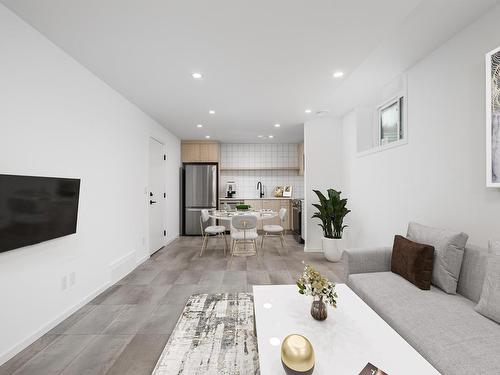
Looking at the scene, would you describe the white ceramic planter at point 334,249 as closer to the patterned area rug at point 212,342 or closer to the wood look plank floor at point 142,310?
the wood look plank floor at point 142,310

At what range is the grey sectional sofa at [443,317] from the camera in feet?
3.65

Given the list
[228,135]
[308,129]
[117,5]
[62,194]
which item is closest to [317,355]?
[62,194]

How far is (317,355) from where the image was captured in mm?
1137

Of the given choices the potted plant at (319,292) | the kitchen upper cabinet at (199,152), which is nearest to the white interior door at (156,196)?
the kitchen upper cabinet at (199,152)

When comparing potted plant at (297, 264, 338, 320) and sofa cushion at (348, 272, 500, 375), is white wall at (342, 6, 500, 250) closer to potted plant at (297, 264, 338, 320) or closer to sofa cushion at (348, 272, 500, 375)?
sofa cushion at (348, 272, 500, 375)

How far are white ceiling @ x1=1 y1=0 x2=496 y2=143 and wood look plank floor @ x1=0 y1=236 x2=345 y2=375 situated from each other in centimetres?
257

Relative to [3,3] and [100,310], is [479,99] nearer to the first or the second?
[3,3]

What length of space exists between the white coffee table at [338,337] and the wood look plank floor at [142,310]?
3.13 feet

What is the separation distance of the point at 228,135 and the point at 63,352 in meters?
4.71

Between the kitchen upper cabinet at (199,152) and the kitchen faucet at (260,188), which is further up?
the kitchen upper cabinet at (199,152)

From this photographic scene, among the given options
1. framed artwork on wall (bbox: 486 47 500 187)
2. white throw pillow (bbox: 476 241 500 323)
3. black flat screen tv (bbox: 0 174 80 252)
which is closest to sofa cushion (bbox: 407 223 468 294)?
white throw pillow (bbox: 476 241 500 323)

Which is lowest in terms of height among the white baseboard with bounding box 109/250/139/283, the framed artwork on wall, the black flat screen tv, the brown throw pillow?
the white baseboard with bounding box 109/250/139/283

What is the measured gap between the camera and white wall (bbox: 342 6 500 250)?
5.97ft

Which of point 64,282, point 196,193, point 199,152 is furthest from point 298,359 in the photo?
point 199,152
